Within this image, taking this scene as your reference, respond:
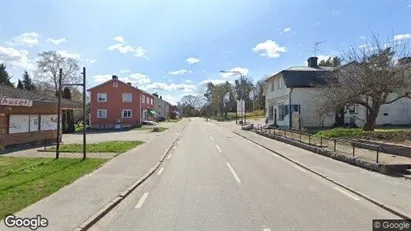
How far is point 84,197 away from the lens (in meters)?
9.14

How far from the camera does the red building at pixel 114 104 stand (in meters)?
61.8

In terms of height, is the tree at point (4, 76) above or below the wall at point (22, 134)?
above

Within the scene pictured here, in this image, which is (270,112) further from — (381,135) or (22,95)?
(22,95)

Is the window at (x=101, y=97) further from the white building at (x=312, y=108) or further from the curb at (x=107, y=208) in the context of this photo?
the curb at (x=107, y=208)

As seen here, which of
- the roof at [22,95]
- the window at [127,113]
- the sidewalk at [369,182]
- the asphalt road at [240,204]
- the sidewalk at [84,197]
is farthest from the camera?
the window at [127,113]

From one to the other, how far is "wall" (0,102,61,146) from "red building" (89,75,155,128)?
32.2 metres

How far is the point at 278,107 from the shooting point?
153 feet

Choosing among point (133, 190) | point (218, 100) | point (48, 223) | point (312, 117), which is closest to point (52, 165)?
point (133, 190)

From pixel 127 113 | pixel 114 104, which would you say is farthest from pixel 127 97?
pixel 127 113

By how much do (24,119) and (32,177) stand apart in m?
14.8

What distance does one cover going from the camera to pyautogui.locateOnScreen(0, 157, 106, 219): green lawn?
862 cm

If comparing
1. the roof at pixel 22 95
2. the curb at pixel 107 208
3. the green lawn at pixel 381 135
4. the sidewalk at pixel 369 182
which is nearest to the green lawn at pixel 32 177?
the curb at pixel 107 208

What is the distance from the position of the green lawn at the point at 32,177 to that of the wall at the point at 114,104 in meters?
44.0

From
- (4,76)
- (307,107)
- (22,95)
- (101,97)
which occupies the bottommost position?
(307,107)
